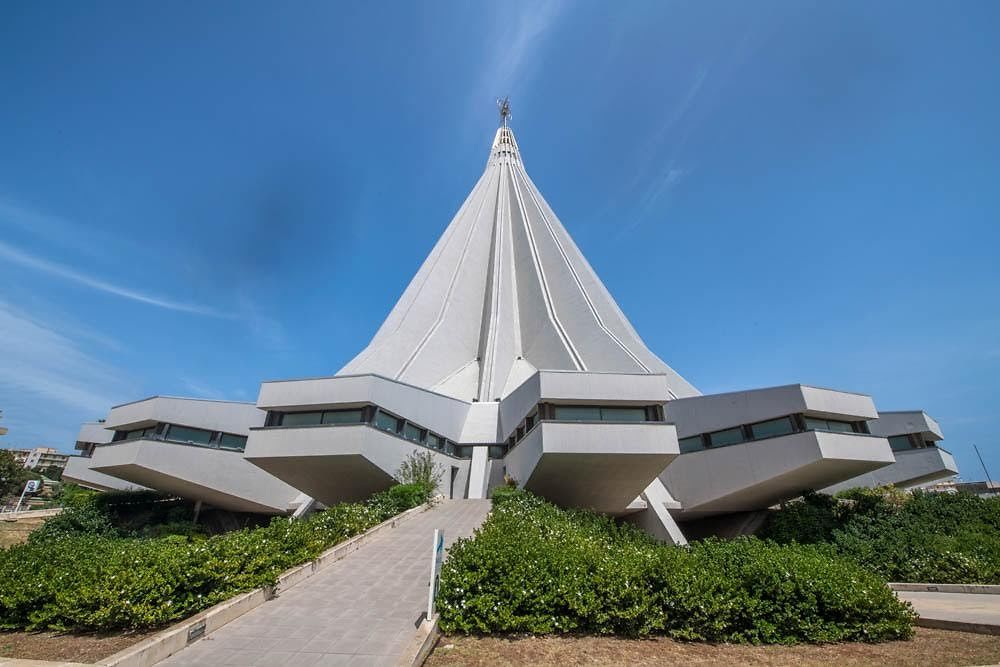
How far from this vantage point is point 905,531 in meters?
11.0

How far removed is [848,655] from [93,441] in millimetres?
27215

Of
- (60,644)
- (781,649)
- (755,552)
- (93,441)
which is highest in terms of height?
(93,441)

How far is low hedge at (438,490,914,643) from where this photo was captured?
15.1 ft

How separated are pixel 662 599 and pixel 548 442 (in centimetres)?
673

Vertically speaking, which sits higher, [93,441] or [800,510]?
[93,441]

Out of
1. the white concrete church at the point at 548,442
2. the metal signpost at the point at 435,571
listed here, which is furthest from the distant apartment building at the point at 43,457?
the metal signpost at the point at 435,571

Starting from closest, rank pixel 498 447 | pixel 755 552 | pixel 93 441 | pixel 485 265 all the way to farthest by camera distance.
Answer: pixel 755 552 → pixel 498 447 → pixel 93 441 → pixel 485 265

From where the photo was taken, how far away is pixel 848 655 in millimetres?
4277

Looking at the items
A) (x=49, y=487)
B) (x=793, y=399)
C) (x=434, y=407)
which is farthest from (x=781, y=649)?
(x=49, y=487)

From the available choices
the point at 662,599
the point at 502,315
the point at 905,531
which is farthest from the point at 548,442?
the point at 502,315

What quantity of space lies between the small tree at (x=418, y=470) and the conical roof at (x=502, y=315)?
288 inches

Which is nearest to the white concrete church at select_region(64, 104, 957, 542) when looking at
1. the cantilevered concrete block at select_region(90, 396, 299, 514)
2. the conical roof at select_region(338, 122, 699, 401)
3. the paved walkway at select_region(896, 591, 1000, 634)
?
the cantilevered concrete block at select_region(90, 396, 299, 514)

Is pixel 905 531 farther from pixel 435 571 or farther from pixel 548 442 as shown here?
pixel 435 571

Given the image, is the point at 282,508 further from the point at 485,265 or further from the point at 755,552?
the point at 485,265
